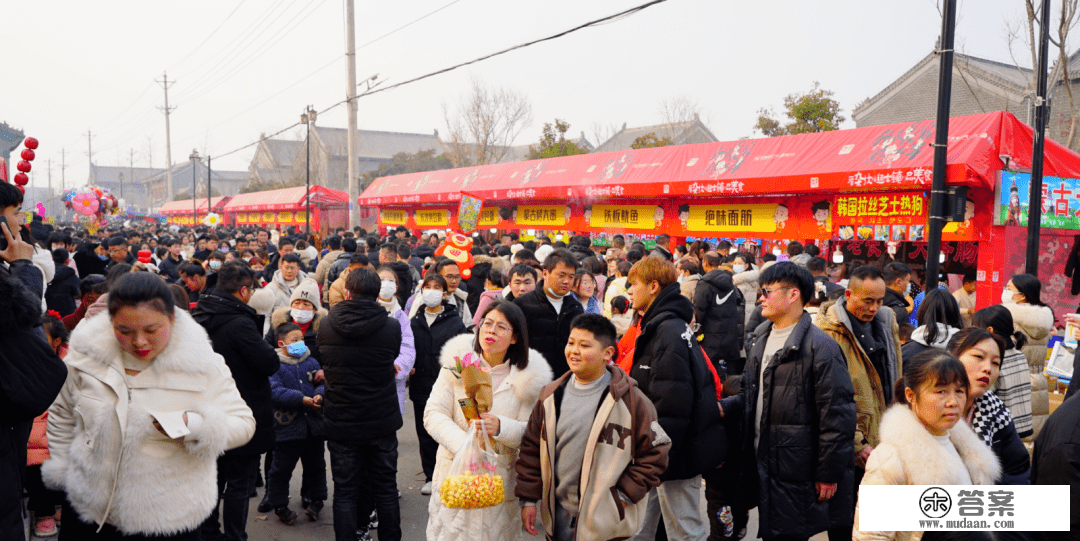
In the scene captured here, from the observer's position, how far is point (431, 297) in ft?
18.0

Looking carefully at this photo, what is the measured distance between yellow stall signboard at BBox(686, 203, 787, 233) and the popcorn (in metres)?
10.2

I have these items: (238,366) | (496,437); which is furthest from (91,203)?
(496,437)

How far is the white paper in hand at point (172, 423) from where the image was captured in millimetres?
2453

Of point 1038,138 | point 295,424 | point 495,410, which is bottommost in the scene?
point 295,424

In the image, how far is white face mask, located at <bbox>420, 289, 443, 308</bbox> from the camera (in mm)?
5482

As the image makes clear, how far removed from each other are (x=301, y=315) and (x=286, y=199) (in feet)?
101

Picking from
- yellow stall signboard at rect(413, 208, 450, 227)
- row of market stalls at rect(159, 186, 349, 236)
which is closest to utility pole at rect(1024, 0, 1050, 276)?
yellow stall signboard at rect(413, 208, 450, 227)

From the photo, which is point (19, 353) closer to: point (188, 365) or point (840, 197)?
point (188, 365)

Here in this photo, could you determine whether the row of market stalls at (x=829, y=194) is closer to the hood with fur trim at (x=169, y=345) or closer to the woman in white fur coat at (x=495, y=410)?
the woman in white fur coat at (x=495, y=410)

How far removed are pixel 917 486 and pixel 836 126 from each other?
20.7m

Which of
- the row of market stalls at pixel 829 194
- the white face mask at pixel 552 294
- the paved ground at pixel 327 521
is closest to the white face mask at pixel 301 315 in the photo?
the paved ground at pixel 327 521

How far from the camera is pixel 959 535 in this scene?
2.52 meters

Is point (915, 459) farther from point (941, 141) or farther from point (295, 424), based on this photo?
point (941, 141)

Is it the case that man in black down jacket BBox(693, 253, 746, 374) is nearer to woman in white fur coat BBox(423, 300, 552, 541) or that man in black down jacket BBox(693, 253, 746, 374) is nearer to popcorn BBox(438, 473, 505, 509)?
woman in white fur coat BBox(423, 300, 552, 541)
